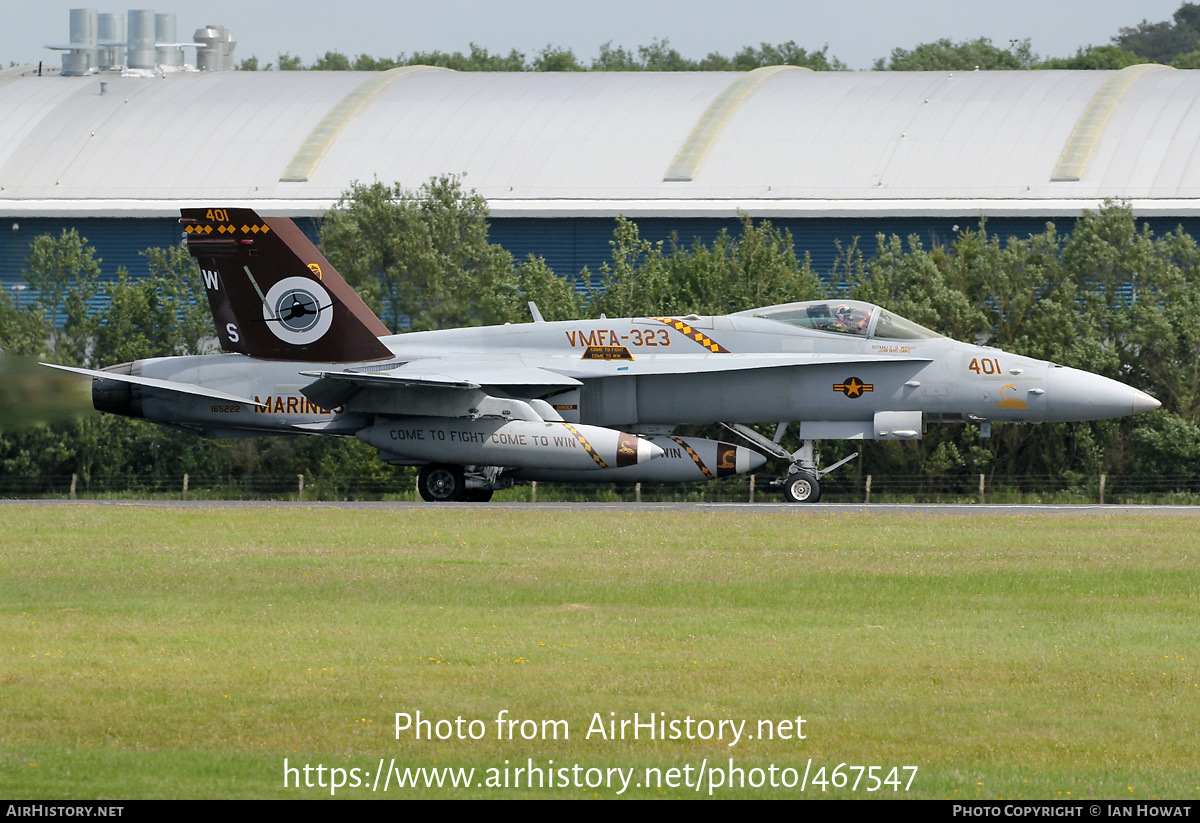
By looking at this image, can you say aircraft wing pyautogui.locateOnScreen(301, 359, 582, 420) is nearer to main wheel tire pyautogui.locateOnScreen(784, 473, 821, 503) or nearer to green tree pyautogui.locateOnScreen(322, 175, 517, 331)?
main wheel tire pyautogui.locateOnScreen(784, 473, 821, 503)

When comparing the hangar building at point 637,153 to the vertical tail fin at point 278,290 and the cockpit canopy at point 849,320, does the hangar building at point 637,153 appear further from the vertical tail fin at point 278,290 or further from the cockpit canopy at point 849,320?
the cockpit canopy at point 849,320

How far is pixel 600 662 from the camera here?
34.2 feet

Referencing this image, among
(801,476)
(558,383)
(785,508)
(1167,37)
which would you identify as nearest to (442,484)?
(558,383)

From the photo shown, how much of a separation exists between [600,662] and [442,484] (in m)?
15.2

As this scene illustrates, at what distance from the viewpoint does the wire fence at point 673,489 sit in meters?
29.7

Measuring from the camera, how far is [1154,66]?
48906 mm

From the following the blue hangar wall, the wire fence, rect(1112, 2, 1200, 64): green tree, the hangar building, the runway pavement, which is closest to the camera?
the runway pavement

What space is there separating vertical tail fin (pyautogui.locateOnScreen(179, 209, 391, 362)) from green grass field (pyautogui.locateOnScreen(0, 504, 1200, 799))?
7.24m

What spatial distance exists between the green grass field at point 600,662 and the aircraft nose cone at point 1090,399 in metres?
5.81

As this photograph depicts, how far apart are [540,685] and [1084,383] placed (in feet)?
53.1

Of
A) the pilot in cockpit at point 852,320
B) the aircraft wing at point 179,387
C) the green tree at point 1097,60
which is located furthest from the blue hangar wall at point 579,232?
the green tree at point 1097,60

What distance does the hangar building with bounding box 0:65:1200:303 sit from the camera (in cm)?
4119

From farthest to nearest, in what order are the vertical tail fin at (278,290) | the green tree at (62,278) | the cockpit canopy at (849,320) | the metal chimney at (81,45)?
the metal chimney at (81,45)
the green tree at (62,278)
the vertical tail fin at (278,290)
the cockpit canopy at (849,320)

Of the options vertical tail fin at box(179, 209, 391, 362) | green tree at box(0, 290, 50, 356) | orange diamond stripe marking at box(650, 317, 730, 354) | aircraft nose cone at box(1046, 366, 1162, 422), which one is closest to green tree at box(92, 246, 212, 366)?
green tree at box(0, 290, 50, 356)
